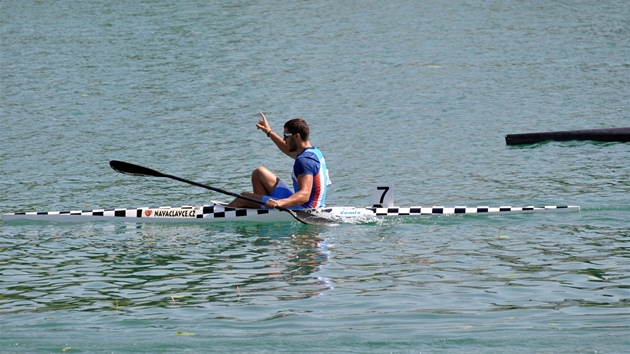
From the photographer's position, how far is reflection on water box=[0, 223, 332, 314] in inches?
433

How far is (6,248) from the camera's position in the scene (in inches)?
544

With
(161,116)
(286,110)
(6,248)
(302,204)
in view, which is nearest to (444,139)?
(286,110)

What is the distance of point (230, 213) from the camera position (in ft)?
49.2

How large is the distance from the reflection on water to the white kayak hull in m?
0.16

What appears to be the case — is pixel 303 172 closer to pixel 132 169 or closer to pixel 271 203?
pixel 271 203

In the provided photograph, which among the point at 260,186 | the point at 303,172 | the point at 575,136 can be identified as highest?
the point at 303,172

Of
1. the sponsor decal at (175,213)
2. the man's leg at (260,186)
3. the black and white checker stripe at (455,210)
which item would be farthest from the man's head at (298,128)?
the sponsor decal at (175,213)

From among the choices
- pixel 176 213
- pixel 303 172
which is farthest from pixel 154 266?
pixel 303 172

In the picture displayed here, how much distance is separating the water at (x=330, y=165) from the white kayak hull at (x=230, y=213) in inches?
6.6

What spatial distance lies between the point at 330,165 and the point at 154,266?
8033 mm

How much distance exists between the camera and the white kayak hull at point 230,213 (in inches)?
582

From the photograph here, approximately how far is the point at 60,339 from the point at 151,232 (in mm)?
5406

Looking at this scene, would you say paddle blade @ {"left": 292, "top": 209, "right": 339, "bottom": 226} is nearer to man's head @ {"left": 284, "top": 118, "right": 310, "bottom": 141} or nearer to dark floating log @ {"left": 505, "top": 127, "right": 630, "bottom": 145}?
man's head @ {"left": 284, "top": 118, "right": 310, "bottom": 141}

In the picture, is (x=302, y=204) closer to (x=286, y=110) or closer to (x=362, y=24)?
(x=286, y=110)
